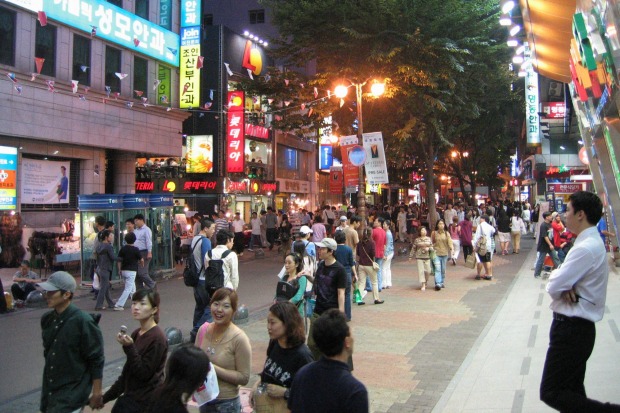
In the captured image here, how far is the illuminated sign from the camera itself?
18.4m

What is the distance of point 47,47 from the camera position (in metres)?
18.5

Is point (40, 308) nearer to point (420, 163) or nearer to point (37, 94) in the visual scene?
point (37, 94)

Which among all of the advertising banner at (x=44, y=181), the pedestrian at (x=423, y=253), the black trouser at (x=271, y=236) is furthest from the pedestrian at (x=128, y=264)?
the black trouser at (x=271, y=236)

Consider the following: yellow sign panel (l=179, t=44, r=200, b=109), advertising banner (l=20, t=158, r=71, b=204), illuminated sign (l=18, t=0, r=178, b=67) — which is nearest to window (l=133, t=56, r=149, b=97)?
illuminated sign (l=18, t=0, r=178, b=67)

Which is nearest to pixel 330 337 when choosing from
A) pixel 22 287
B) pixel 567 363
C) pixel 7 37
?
pixel 567 363

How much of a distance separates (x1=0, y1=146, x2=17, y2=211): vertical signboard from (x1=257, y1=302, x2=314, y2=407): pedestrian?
16126 mm

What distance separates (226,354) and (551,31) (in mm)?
7555

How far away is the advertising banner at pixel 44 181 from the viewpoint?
18438 mm

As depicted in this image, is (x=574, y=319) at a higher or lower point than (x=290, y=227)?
higher

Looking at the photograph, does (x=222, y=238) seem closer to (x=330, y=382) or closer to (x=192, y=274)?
(x=192, y=274)

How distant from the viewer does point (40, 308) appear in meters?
11.9

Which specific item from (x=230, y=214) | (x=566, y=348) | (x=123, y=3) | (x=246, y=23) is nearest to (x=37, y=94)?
(x=123, y=3)

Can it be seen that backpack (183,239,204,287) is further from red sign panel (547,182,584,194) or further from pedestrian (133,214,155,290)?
red sign panel (547,182,584,194)

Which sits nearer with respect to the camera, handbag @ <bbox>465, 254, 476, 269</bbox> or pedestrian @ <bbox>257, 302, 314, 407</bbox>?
pedestrian @ <bbox>257, 302, 314, 407</bbox>
